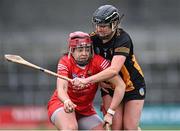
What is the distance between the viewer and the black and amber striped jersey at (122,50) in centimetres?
931

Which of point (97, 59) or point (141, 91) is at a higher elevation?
point (97, 59)

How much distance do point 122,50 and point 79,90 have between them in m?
0.72

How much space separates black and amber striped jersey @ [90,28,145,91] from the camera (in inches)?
367

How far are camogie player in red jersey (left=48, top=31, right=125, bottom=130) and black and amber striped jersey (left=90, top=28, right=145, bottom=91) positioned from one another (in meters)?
0.16

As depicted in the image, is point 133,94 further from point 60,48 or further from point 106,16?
point 60,48

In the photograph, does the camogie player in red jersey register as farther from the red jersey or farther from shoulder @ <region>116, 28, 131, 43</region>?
shoulder @ <region>116, 28, 131, 43</region>

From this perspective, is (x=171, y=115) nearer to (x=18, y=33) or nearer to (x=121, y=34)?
(x=18, y=33)

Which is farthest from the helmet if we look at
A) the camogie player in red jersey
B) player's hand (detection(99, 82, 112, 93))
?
player's hand (detection(99, 82, 112, 93))

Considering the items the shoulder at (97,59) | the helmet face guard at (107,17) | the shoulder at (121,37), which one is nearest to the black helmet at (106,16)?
the helmet face guard at (107,17)

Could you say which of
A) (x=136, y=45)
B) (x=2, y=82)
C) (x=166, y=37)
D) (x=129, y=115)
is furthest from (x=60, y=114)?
(x=166, y=37)

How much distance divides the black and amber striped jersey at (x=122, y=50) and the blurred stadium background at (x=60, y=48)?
363 inches

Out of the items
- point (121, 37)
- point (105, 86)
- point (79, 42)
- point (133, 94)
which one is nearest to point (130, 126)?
point (133, 94)

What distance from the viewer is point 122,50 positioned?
30.5ft

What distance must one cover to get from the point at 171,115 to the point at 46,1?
27.7 ft
